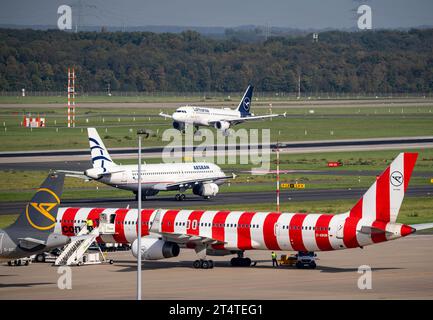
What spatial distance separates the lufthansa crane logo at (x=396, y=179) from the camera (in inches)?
2685

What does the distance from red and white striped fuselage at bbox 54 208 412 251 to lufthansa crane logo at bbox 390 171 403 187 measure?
Answer: 259cm

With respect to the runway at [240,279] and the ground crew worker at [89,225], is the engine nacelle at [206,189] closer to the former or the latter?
the runway at [240,279]

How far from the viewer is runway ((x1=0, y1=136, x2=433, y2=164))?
495 ft

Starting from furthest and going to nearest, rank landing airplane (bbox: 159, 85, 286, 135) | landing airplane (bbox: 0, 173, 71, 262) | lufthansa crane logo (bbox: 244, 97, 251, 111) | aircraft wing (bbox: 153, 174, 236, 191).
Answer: lufthansa crane logo (bbox: 244, 97, 251, 111) → landing airplane (bbox: 159, 85, 286, 135) → aircraft wing (bbox: 153, 174, 236, 191) → landing airplane (bbox: 0, 173, 71, 262)

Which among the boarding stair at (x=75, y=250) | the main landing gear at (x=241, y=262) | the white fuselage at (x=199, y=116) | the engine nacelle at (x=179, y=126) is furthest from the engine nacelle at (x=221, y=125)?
the boarding stair at (x=75, y=250)

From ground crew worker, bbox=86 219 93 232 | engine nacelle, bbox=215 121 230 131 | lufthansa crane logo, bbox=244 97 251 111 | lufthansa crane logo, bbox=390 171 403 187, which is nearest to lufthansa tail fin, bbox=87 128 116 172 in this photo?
ground crew worker, bbox=86 219 93 232

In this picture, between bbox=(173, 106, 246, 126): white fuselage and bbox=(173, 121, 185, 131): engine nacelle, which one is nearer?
bbox=(173, 106, 246, 126): white fuselage

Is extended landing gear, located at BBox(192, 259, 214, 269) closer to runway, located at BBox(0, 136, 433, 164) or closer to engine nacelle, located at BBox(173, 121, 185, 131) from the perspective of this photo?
runway, located at BBox(0, 136, 433, 164)

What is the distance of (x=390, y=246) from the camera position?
83125 millimetres

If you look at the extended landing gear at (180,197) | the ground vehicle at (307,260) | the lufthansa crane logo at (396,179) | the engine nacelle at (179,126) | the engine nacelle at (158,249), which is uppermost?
the engine nacelle at (179,126)

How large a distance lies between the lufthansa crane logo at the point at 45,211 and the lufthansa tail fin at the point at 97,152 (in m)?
48.8

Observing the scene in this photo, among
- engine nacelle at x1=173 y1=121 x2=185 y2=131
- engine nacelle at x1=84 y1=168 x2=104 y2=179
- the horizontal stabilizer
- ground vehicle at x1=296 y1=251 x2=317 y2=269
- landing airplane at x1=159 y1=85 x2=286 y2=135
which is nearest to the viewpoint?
the horizontal stabilizer

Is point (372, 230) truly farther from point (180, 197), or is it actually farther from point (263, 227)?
point (180, 197)
